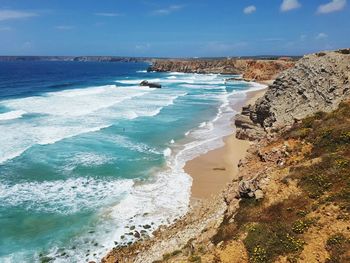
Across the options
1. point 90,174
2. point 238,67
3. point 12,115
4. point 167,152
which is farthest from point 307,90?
point 238,67

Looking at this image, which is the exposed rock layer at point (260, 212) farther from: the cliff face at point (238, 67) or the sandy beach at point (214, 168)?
the cliff face at point (238, 67)

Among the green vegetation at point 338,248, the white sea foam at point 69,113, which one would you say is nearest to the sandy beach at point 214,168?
the green vegetation at point 338,248

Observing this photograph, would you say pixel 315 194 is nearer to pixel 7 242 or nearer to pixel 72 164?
pixel 7 242

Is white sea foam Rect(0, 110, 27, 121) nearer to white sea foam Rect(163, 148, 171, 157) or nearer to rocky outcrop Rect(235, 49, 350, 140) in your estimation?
white sea foam Rect(163, 148, 171, 157)

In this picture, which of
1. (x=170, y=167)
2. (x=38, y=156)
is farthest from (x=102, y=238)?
(x=38, y=156)

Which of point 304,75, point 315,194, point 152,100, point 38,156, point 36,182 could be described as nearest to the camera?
point 315,194

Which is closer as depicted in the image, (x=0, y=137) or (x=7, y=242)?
(x=7, y=242)

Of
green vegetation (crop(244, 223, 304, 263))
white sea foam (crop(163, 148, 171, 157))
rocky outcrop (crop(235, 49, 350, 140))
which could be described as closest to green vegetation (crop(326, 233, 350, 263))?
green vegetation (crop(244, 223, 304, 263))
